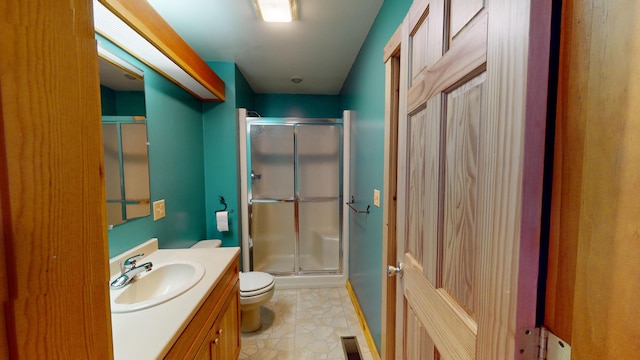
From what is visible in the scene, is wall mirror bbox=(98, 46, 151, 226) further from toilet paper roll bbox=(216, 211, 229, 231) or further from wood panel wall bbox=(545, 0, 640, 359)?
wood panel wall bbox=(545, 0, 640, 359)

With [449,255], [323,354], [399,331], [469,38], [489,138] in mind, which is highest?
[469,38]

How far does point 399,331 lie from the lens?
1.04 m

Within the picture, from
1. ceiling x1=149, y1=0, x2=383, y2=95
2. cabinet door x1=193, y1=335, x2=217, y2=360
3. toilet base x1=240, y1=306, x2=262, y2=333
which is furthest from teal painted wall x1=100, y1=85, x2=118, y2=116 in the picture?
toilet base x1=240, y1=306, x2=262, y2=333

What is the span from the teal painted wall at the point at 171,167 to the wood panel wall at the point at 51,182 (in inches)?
51.2

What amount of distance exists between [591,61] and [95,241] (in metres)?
0.73

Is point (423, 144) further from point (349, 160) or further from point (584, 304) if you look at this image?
point (349, 160)

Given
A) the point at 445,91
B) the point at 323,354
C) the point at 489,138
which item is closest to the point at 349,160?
the point at 323,354

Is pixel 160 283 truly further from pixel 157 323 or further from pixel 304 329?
pixel 304 329

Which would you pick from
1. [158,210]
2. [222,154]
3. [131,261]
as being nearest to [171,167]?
[158,210]

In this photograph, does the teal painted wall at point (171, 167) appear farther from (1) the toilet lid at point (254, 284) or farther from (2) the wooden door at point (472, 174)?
(2) the wooden door at point (472, 174)

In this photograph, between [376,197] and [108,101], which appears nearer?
[108,101]

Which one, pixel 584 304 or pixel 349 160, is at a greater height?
pixel 349 160

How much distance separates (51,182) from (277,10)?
1.78 m

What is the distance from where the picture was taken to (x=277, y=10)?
1.60m
